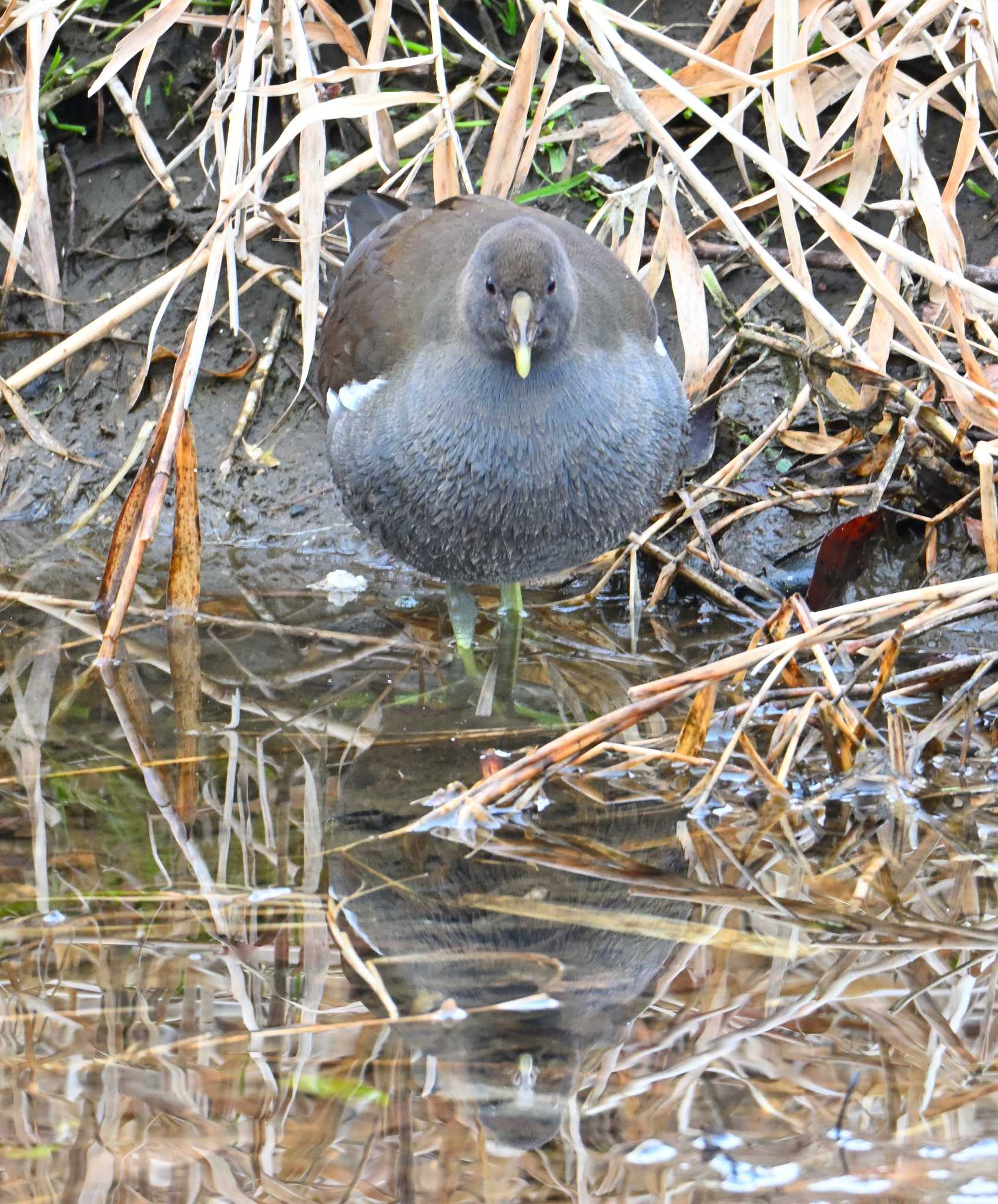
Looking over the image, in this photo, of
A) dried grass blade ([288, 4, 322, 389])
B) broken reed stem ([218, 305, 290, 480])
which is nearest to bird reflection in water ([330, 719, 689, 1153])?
dried grass blade ([288, 4, 322, 389])

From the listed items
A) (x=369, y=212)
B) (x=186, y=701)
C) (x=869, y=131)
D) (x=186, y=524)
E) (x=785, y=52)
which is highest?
(x=785, y=52)

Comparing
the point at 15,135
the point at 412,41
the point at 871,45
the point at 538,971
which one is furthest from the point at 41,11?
the point at 538,971

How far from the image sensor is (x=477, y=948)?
188cm

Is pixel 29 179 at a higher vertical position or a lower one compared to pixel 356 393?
higher

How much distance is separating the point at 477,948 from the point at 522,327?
1.29 meters

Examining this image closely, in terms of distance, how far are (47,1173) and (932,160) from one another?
3526mm

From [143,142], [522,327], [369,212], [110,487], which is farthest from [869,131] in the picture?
[110,487]

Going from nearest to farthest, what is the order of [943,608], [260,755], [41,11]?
[943,608]
[260,755]
[41,11]

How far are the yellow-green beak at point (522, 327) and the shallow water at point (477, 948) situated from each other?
68 centimetres

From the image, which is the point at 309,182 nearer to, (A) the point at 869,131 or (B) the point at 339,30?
(B) the point at 339,30

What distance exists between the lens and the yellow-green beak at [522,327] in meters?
2.71

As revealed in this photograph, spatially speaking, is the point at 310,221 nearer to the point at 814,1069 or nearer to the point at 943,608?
the point at 943,608

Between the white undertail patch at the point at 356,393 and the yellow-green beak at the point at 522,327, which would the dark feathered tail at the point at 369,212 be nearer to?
the white undertail patch at the point at 356,393

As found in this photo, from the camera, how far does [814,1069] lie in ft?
5.13
